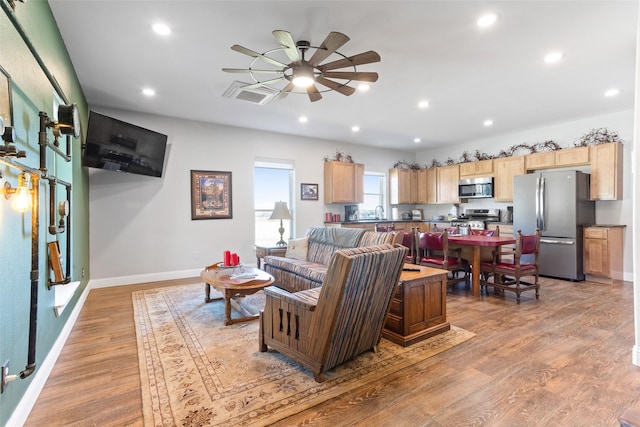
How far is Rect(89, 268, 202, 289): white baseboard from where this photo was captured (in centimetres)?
478

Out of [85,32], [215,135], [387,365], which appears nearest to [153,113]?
[215,135]

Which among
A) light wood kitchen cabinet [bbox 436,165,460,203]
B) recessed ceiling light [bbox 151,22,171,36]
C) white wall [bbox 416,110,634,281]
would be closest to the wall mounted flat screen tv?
recessed ceiling light [bbox 151,22,171,36]

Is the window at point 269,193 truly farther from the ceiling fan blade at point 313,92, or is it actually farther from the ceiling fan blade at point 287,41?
the ceiling fan blade at point 287,41

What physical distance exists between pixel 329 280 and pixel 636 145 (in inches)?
101

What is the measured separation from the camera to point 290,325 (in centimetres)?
233

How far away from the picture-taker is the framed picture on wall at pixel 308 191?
6.71 metres

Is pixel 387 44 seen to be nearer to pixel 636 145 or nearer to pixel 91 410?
pixel 636 145

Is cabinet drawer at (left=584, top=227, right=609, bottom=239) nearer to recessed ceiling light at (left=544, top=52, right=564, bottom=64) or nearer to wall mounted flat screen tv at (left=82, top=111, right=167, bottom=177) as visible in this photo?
recessed ceiling light at (left=544, top=52, right=564, bottom=64)

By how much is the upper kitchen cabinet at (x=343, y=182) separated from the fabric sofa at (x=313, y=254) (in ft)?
6.73

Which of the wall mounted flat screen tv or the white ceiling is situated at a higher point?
the white ceiling

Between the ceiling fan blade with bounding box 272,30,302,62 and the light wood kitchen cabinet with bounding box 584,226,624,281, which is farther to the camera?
the light wood kitchen cabinet with bounding box 584,226,624,281

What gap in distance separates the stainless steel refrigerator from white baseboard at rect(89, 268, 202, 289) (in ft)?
20.1

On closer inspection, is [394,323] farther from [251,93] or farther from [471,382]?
[251,93]

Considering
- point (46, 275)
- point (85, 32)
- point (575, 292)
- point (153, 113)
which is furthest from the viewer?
point (153, 113)
